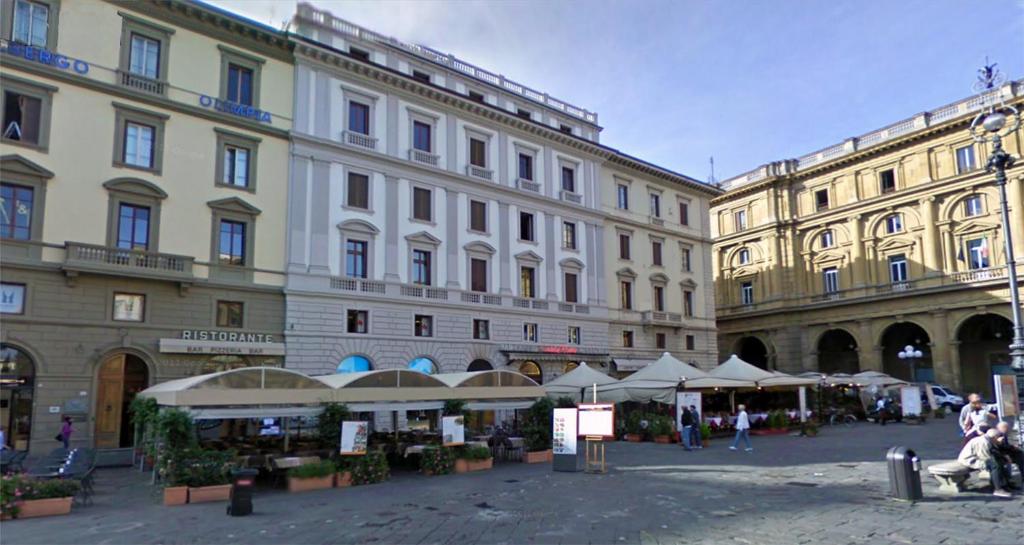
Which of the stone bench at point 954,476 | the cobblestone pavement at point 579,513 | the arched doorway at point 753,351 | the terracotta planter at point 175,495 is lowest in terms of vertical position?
the cobblestone pavement at point 579,513

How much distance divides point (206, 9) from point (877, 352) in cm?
4246

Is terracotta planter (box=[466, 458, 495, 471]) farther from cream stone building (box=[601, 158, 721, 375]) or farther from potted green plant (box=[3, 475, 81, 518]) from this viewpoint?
cream stone building (box=[601, 158, 721, 375])

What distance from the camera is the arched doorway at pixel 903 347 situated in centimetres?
4431

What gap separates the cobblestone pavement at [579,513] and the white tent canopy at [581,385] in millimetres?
9737

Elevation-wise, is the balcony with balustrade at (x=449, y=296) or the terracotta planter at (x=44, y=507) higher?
the balcony with balustrade at (x=449, y=296)

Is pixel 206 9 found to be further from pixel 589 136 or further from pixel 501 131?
pixel 589 136

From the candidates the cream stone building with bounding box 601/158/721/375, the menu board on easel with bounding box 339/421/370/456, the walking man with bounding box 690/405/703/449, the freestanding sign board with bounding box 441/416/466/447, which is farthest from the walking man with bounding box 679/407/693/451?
the cream stone building with bounding box 601/158/721/375

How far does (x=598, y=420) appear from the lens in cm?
1612

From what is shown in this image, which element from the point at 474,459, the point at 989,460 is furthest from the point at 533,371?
the point at 989,460

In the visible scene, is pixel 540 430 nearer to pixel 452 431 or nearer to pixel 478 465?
pixel 478 465

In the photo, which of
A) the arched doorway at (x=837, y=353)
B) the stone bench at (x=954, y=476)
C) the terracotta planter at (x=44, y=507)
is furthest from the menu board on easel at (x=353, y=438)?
the arched doorway at (x=837, y=353)

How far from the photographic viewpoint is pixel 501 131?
32781 mm

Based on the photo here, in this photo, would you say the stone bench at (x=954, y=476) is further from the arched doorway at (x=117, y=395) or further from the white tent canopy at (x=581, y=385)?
the arched doorway at (x=117, y=395)

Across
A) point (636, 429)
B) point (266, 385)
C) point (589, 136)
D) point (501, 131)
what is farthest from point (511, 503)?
point (589, 136)
